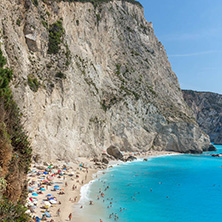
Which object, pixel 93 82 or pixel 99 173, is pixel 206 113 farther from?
pixel 99 173

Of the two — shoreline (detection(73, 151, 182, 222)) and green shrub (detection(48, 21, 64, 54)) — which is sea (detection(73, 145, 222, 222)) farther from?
green shrub (detection(48, 21, 64, 54))

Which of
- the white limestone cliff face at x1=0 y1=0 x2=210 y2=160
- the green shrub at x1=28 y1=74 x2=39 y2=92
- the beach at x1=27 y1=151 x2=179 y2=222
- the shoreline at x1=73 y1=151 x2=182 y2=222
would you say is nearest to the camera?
the beach at x1=27 y1=151 x2=179 y2=222

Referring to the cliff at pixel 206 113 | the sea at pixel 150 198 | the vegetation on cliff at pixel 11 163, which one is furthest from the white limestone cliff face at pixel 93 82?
the cliff at pixel 206 113

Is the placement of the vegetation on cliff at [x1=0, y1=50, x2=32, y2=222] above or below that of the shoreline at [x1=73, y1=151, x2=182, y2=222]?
above

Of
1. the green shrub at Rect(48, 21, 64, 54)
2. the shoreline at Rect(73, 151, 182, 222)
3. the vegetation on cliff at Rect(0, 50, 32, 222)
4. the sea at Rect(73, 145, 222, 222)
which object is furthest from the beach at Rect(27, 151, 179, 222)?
the green shrub at Rect(48, 21, 64, 54)

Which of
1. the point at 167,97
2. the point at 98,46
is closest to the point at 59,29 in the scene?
the point at 98,46
